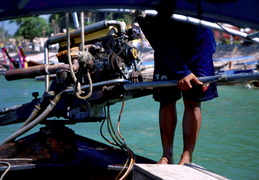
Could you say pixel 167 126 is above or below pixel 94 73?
below

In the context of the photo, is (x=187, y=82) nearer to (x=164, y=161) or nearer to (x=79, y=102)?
(x=164, y=161)

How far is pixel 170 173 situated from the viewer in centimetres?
272

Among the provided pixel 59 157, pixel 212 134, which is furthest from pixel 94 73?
pixel 212 134

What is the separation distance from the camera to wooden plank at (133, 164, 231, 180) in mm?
2653

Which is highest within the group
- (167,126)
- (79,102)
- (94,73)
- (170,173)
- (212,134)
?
(94,73)

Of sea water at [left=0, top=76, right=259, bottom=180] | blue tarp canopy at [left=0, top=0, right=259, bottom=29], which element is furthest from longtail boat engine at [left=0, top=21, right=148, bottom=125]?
sea water at [left=0, top=76, right=259, bottom=180]

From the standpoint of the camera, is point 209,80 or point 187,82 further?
point 187,82

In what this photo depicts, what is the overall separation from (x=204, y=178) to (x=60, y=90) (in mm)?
1492

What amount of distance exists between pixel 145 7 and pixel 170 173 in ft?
3.61

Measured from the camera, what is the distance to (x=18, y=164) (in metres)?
3.19

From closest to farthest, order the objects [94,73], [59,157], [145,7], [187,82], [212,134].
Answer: [145,7] < [187,82] < [59,157] < [94,73] < [212,134]

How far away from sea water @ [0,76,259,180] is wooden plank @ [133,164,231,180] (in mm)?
1778

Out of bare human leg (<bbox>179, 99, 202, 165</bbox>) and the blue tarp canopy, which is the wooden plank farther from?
the blue tarp canopy

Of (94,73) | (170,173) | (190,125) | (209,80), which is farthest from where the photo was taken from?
(94,73)
